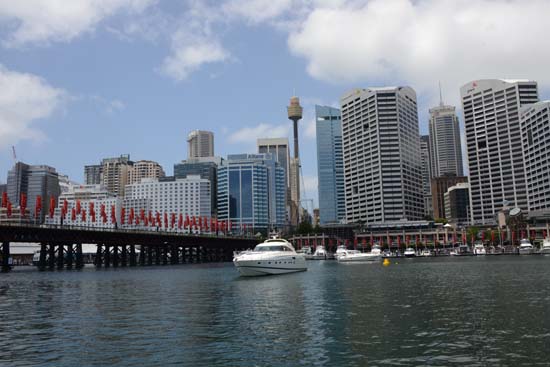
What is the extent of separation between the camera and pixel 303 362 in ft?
80.7

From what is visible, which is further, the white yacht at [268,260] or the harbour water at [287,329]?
the white yacht at [268,260]

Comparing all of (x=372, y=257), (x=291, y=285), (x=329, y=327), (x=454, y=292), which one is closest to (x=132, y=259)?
(x=372, y=257)

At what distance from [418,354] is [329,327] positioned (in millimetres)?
8881

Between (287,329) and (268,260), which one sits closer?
(287,329)

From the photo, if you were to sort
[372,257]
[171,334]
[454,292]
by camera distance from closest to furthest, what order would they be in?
[171,334] → [454,292] → [372,257]

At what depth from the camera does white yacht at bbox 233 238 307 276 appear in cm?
8306

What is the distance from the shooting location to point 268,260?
85.3 meters

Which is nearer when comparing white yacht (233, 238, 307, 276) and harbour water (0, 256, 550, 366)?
harbour water (0, 256, 550, 366)

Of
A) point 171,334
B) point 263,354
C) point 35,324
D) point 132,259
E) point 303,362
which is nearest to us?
point 303,362

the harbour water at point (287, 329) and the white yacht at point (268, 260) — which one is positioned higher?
the white yacht at point (268, 260)

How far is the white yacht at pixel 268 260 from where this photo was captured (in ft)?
273

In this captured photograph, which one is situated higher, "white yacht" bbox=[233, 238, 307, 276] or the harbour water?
"white yacht" bbox=[233, 238, 307, 276]

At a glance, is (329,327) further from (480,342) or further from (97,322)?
(97,322)

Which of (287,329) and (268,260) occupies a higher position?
(268,260)
